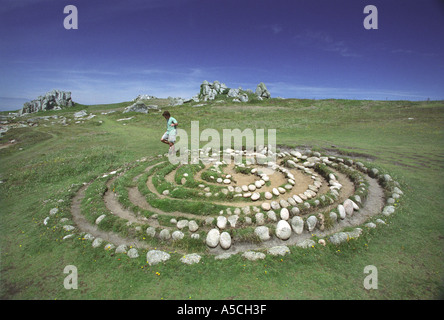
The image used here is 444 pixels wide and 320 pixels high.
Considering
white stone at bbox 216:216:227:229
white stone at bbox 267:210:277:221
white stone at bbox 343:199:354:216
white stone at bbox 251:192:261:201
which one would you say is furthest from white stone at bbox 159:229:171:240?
white stone at bbox 343:199:354:216

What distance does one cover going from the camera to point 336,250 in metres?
6.46

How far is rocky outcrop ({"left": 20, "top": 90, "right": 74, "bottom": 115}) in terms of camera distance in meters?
104

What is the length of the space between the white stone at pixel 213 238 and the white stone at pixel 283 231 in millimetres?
2428

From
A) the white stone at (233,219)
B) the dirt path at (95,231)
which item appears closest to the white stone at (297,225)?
the white stone at (233,219)

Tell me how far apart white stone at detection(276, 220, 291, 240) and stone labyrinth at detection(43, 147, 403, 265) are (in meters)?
0.04

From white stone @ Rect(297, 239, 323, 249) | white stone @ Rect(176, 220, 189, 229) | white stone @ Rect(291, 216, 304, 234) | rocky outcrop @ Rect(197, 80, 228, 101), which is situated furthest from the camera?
rocky outcrop @ Rect(197, 80, 228, 101)

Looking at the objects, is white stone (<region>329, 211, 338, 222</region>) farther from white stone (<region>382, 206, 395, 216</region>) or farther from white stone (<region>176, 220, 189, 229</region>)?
white stone (<region>176, 220, 189, 229</region>)

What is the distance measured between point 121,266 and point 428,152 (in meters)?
23.9
